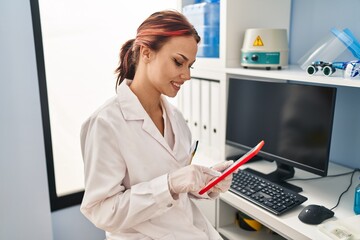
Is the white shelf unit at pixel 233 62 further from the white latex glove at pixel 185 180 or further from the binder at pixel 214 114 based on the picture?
the white latex glove at pixel 185 180

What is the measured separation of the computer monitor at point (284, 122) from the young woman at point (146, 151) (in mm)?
397

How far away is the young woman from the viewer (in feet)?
3.21

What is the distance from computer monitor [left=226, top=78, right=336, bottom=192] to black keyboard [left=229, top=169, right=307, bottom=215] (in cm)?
8

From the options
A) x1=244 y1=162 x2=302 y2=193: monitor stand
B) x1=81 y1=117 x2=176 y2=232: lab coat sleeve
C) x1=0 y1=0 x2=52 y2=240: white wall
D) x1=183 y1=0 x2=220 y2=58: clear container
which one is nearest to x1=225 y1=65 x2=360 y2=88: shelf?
x1=183 y1=0 x2=220 y2=58: clear container

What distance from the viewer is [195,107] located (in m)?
1.88

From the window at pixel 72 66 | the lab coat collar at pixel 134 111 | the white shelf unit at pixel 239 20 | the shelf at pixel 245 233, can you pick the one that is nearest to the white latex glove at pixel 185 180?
the lab coat collar at pixel 134 111

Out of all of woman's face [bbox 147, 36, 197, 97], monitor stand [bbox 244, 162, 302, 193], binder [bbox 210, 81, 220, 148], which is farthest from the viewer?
binder [bbox 210, 81, 220, 148]

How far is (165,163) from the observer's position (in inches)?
43.3

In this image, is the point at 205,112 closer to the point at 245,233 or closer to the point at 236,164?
the point at 245,233

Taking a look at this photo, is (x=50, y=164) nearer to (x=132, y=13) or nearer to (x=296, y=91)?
(x=132, y=13)

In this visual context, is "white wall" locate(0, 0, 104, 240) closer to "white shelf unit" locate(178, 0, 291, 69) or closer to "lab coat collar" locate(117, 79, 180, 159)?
"lab coat collar" locate(117, 79, 180, 159)

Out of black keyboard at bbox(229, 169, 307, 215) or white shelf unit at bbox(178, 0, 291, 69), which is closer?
black keyboard at bbox(229, 169, 307, 215)

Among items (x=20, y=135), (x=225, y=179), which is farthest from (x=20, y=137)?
(x=225, y=179)

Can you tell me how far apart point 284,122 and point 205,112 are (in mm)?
492
